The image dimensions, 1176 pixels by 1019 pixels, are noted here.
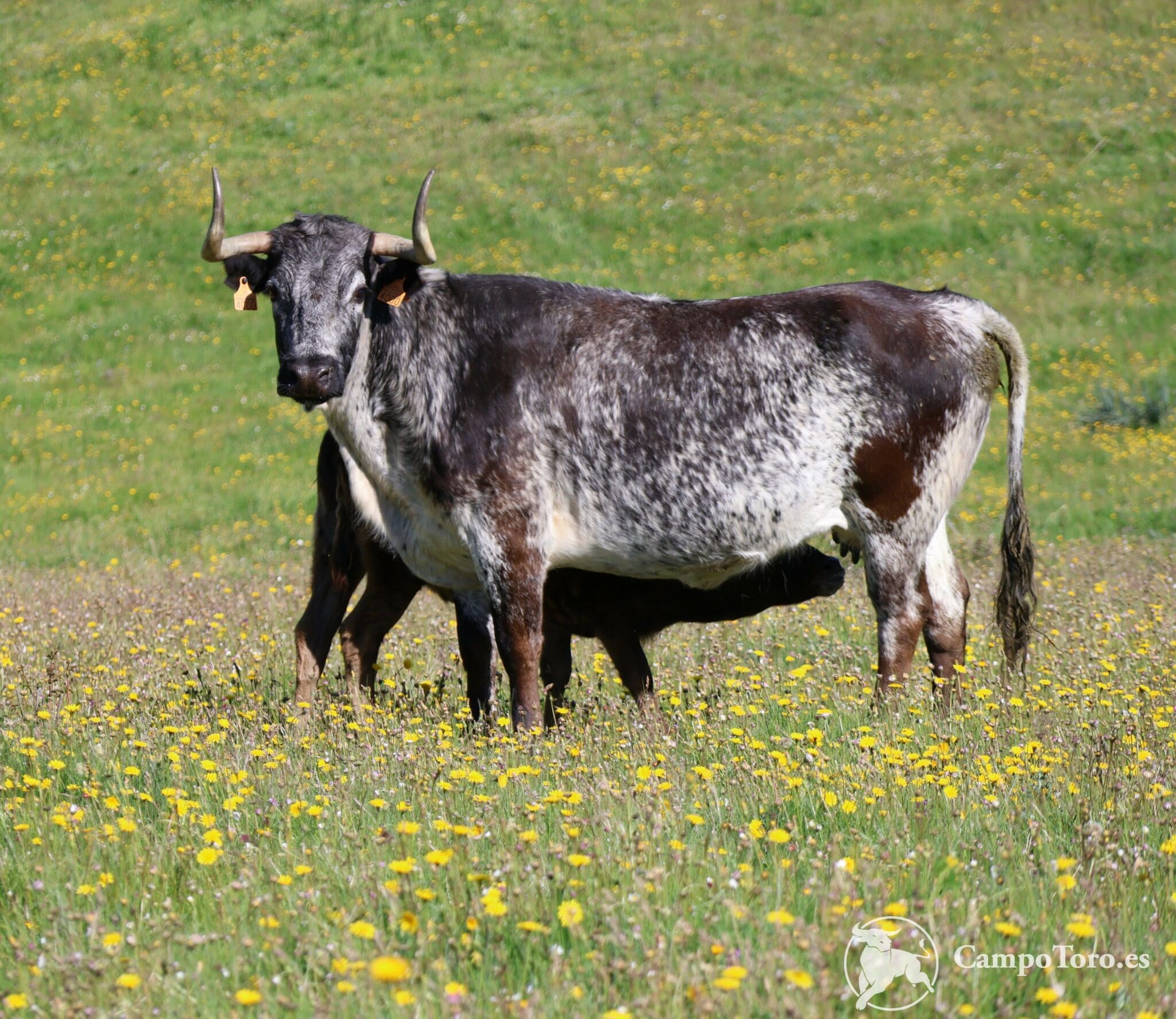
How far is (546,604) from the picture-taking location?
7344 millimetres

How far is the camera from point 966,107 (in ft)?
96.8

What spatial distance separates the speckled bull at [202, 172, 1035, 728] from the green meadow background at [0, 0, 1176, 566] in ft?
21.6

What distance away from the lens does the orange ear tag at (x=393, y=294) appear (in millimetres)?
6645

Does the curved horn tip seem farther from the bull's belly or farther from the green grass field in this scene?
the green grass field

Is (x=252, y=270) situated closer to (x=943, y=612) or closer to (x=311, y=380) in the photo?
(x=311, y=380)

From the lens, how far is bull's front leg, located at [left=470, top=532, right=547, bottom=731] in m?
6.49

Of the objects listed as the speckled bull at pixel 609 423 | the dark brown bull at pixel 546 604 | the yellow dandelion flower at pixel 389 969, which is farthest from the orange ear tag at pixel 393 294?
the yellow dandelion flower at pixel 389 969

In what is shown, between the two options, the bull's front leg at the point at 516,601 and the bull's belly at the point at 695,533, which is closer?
the bull's front leg at the point at 516,601

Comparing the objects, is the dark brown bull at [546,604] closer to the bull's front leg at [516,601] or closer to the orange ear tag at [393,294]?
the bull's front leg at [516,601]

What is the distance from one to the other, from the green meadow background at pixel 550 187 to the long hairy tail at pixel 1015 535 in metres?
5.82

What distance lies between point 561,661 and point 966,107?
2533 centimetres

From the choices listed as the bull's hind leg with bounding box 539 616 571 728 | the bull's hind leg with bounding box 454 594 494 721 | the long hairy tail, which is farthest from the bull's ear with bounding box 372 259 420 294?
the long hairy tail

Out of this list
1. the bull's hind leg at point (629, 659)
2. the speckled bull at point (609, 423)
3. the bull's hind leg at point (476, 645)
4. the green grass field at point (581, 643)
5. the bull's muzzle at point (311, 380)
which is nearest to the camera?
the green grass field at point (581, 643)

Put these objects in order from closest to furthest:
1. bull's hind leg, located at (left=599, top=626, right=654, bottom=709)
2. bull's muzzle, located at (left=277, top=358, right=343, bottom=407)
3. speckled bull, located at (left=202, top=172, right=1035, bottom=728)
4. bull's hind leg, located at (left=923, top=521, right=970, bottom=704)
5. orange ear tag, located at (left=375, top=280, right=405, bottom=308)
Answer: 1. bull's muzzle, located at (left=277, top=358, right=343, bottom=407)
2. speckled bull, located at (left=202, top=172, right=1035, bottom=728)
3. orange ear tag, located at (left=375, top=280, right=405, bottom=308)
4. bull's hind leg, located at (left=599, top=626, right=654, bottom=709)
5. bull's hind leg, located at (left=923, top=521, right=970, bottom=704)
